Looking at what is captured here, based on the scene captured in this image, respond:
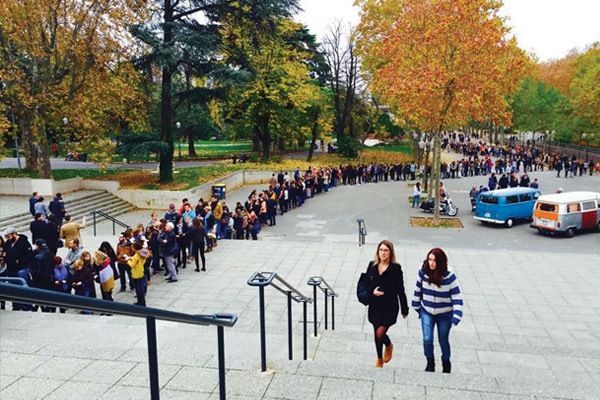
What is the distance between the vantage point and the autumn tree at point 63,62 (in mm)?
23672

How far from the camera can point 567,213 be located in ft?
65.6

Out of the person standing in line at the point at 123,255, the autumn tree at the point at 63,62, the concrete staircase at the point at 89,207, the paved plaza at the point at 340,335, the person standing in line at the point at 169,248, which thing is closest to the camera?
the paved plaza at the point at 340,335

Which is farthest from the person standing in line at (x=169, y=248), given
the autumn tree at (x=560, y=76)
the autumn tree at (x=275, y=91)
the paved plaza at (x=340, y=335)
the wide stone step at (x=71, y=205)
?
the autumn tree at (x=560, y=76)

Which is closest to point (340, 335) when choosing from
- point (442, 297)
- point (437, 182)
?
point (442, 297)

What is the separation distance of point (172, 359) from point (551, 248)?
17218 millimetres

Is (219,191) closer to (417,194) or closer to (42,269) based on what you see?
(417,194)

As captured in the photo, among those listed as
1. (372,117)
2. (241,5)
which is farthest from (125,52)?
(372,117)

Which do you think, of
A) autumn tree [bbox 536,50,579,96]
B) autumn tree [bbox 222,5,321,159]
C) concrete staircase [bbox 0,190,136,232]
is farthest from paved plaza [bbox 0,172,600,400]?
autumn tree [bbox 536,50,579,96]

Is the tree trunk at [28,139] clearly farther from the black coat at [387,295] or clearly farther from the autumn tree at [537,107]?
the autumn tree at [537,107]

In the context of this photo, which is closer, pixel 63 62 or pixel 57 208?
pixel 57 208

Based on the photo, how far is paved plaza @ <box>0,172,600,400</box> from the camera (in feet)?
14.4

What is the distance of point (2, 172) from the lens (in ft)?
92.9

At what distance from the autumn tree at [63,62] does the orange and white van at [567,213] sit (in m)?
20.9

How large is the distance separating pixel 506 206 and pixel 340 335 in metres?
16.0
